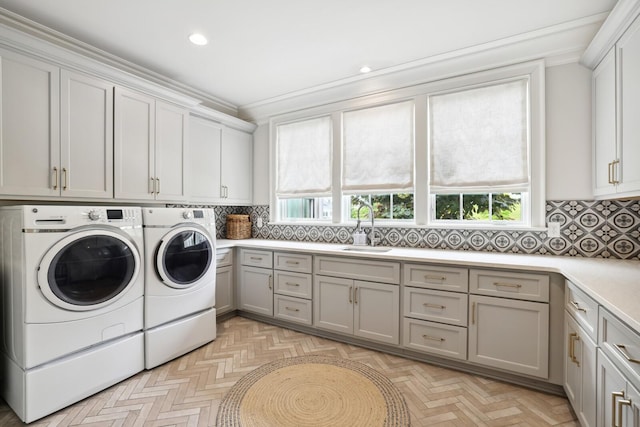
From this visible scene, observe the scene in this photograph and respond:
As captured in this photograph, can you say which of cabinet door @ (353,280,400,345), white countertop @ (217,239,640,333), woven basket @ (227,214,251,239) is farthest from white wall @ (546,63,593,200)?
woven basket @ (227,214,251,239)

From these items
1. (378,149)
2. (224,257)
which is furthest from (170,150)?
(378,149)

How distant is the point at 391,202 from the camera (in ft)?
10.5

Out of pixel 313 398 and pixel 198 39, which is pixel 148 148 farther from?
pixel 313 398

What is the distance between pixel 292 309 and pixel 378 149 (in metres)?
1.85

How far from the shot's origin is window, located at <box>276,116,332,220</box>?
11.5 ft

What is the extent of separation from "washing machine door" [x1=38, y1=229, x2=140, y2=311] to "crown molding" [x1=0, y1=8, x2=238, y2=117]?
1.24 metres

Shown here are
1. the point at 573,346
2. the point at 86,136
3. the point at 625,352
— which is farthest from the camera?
the point at 86,136

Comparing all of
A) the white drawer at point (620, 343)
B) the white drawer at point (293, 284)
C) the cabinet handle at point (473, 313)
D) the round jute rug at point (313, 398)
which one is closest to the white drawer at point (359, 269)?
the white drawer at point (293, 284)

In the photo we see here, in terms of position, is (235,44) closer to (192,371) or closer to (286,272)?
(286,272)

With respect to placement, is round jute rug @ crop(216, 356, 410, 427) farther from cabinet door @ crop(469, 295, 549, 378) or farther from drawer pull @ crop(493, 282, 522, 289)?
drawer pull @ crop(493, 282, 522, 289)

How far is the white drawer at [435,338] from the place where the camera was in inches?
87.9

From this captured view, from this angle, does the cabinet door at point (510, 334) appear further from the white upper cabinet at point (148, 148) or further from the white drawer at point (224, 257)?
the white upper cabinet at point (148, 148)

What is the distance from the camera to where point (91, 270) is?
1.96 metres

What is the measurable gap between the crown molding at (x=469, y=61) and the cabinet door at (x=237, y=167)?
690 mm
